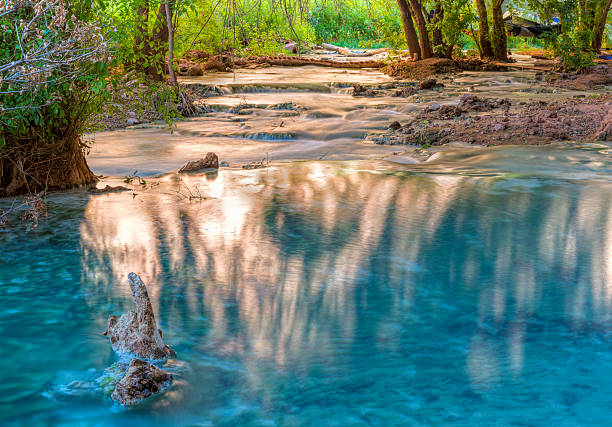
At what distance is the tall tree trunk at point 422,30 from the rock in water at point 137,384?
17.5 meters

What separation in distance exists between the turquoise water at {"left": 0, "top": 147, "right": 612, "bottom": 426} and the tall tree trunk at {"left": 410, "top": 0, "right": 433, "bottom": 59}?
13.2 m

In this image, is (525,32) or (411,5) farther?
(525,32)

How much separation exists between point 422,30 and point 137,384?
58.8ft

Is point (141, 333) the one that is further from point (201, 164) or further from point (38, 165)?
point (201, 164)

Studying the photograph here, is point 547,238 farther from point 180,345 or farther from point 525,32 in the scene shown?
point 525,32

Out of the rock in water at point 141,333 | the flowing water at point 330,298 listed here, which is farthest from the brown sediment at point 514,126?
the rock in water at point 141,333

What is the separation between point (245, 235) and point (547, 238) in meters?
2.42

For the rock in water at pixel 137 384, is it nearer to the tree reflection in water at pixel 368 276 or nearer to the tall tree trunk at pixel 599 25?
the tree reflection in water at pixel 368 276

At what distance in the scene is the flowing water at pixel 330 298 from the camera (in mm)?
2771

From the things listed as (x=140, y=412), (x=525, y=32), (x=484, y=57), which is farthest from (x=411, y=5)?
(x=140, y=412)

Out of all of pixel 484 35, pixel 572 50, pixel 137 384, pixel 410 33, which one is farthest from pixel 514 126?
pixel 484 35

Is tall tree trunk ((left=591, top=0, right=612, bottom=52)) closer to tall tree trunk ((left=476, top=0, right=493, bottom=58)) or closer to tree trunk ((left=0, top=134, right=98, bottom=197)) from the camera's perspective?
tall tree trunk ((left=476, top=0, right=493, bottom=58))

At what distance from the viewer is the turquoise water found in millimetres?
2766

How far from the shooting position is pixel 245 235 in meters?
5.10
